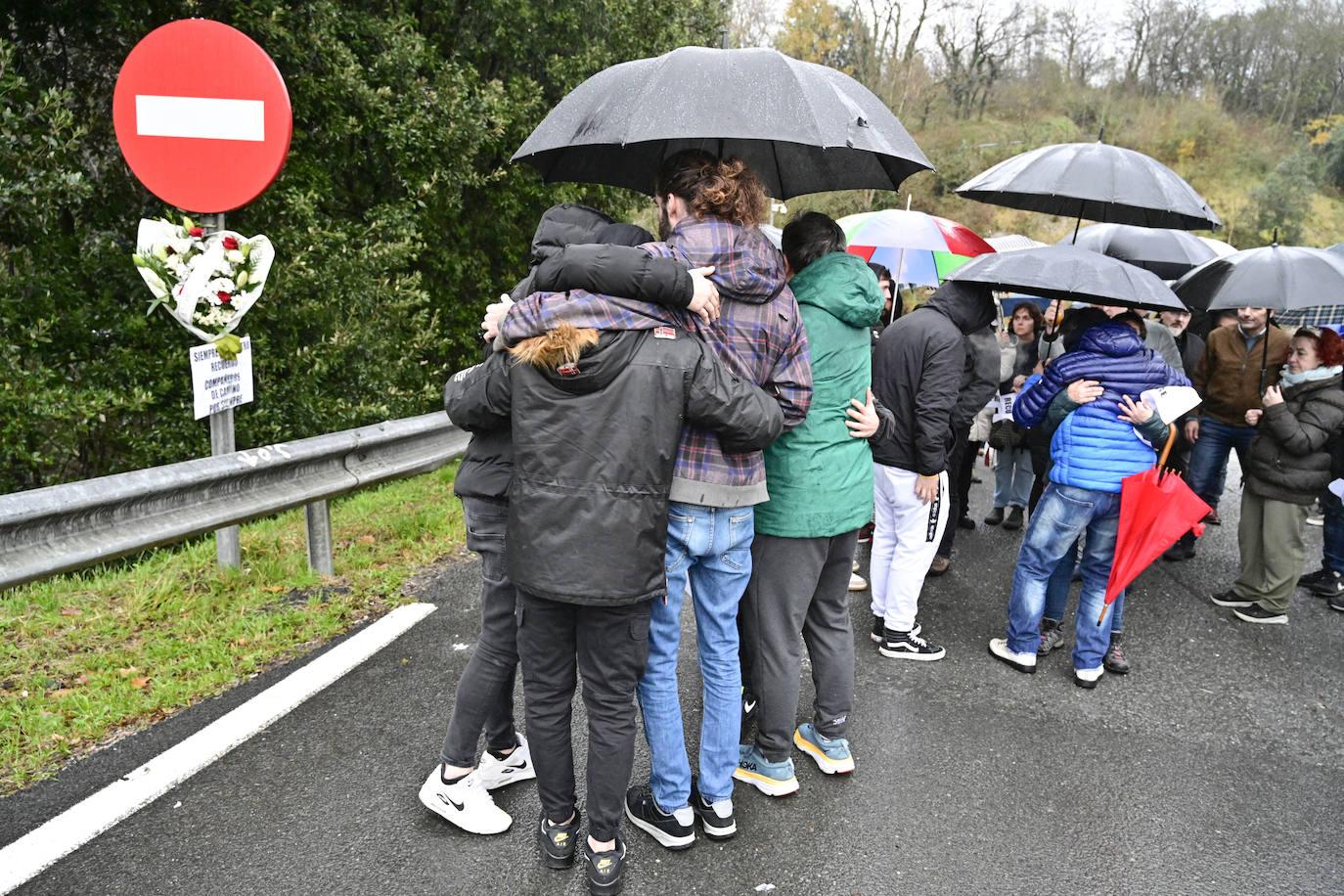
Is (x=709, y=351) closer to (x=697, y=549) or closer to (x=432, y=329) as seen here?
(x=697, y=549)

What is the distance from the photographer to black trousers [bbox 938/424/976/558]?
5719 millimetres

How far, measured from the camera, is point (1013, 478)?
6.95 metres

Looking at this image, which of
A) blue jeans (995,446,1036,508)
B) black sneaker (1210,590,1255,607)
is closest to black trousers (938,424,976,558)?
blue jeans (995,446,1036,508)

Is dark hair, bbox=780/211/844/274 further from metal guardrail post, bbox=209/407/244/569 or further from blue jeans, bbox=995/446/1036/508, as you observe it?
blue jeans, bbox=995/446/1036/508

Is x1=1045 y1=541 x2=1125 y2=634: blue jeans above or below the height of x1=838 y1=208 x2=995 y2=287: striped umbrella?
below

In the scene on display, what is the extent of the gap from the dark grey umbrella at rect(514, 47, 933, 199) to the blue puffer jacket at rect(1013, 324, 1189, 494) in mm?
1333

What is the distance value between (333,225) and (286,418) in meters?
1.39

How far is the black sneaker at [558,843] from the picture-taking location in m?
2.62

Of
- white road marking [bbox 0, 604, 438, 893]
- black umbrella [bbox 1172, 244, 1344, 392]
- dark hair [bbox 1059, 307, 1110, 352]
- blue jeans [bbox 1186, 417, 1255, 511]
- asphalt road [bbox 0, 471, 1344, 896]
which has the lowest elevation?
asphalt road [bbox 0, 471, 1344, 896]

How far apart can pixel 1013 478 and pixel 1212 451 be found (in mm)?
1329

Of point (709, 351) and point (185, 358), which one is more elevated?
point (709, 351)

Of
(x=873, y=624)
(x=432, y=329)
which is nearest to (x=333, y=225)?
(x=432, y=329)

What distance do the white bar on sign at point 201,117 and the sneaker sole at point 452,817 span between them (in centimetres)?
289

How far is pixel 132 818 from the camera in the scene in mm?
2652
